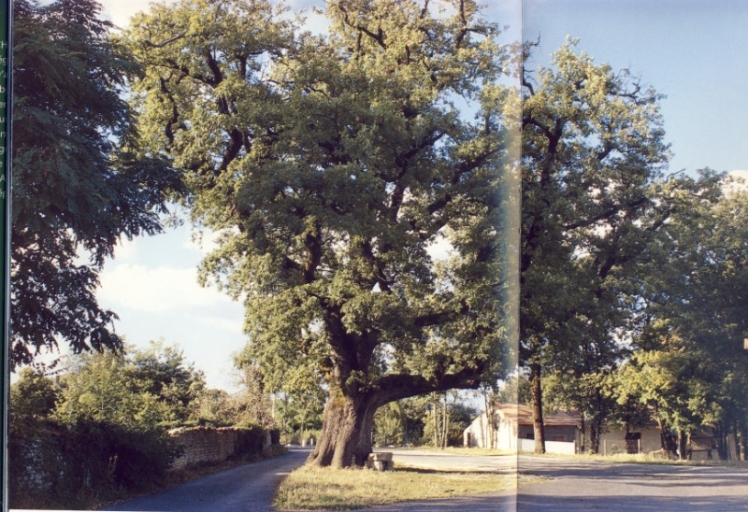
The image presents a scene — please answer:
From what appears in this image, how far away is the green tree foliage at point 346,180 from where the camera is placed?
4875 mm

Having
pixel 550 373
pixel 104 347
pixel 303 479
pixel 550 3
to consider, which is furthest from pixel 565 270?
pixel 104 347

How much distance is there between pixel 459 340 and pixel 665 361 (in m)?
1.21

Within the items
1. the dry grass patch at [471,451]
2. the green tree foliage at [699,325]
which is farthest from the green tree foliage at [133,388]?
the green tree foliage at [699,325]

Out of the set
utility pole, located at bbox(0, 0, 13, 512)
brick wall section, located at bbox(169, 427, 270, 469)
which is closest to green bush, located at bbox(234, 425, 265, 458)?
brick wall section, located at bbox(169, 427, 270, 469)

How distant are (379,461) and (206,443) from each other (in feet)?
3.48

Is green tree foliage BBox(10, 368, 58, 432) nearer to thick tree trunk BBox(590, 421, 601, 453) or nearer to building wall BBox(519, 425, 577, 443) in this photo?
building wall BBox(519, 425, 577, 443)

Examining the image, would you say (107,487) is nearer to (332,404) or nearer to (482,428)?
(332,404)

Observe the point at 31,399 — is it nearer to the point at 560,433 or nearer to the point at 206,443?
the point at 206,443

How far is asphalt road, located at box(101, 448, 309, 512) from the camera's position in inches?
181

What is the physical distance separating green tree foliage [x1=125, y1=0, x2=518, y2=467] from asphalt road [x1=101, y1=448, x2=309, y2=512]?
0.34 metres

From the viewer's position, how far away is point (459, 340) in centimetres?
489

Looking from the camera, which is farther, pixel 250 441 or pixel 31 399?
pixel 250 441

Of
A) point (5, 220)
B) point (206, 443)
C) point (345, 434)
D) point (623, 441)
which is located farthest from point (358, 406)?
point (5, 220)

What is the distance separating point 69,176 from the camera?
441 cm
